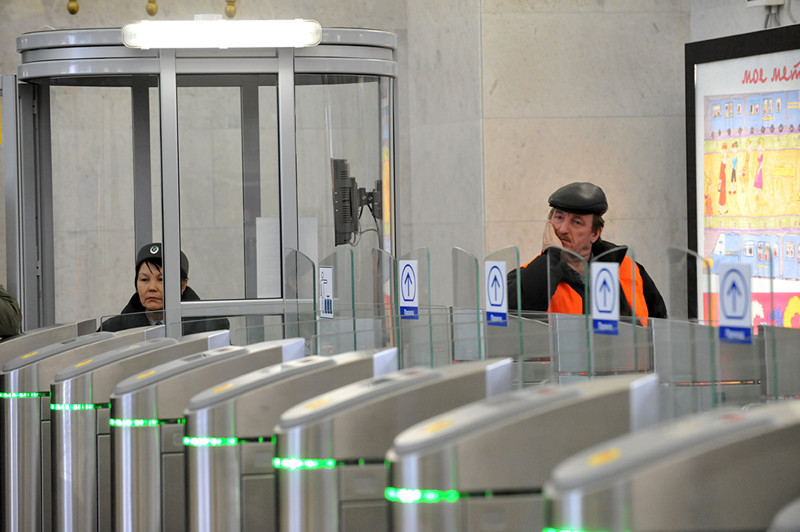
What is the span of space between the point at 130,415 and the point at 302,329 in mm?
1051

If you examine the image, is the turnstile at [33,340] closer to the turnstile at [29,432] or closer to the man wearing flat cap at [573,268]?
the turnstile at [29,432]

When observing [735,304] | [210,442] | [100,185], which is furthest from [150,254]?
[735,304]

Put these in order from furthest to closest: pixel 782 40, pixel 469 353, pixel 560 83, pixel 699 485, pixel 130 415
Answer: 1. pixel 560 83
2. pixel 782 40
3. pixel 469 353
4. pixel 130 415
5. pixel 699 485

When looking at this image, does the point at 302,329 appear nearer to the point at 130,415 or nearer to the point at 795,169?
the point at 130,415

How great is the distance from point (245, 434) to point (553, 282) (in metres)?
1.11

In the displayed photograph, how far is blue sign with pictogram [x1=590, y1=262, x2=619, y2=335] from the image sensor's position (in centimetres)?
240

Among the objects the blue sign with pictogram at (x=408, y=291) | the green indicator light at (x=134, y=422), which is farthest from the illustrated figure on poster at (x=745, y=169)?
the green indicator light at (x=134, y=422)

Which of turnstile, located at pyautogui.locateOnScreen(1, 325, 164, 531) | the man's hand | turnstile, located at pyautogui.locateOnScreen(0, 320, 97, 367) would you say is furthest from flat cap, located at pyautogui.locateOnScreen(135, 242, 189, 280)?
the man's hand

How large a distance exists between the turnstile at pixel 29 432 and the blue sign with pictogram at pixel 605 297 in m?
1.67

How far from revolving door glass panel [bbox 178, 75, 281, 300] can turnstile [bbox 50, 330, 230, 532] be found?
1.85 m

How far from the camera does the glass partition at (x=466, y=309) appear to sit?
3.01 metres

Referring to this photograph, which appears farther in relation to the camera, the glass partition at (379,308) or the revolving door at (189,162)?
the revolving door at (189,162)

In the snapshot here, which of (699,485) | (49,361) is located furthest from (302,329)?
(699,485)

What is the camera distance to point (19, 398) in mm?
3344
